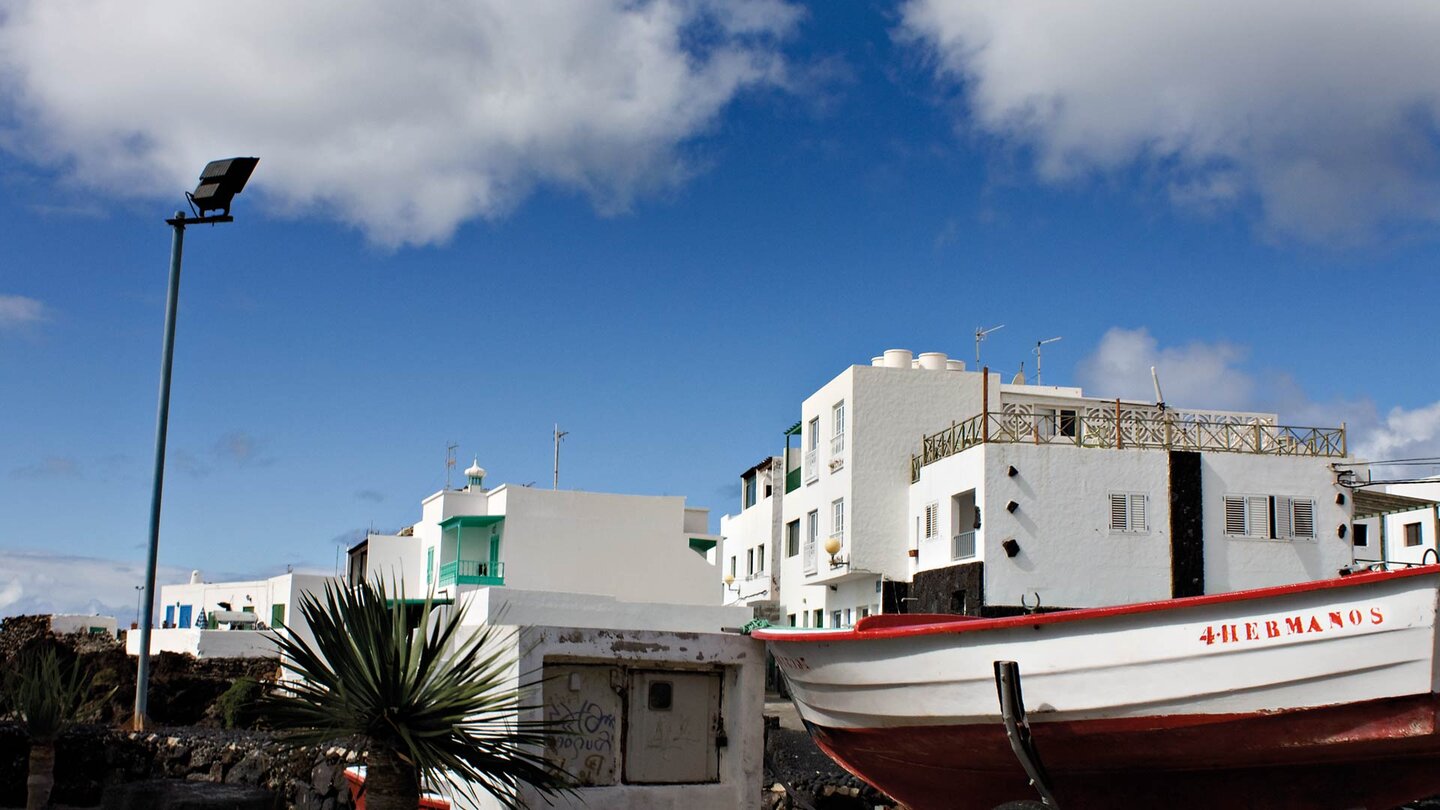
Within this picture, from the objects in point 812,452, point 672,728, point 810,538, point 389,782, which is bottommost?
point 389,782

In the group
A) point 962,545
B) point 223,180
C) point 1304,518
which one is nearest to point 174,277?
point 223,180

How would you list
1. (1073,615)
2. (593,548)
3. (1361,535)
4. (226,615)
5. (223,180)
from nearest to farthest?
(1073,615), (223,180), (593,548), (226,615), (1361,535)

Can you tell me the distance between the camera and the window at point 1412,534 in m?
50.6

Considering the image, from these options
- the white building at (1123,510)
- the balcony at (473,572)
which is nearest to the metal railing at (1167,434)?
the white building at (1123,510)

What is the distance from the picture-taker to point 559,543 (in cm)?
3738

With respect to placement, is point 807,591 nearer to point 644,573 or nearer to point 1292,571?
point 644,573

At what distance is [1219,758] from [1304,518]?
19.5 m

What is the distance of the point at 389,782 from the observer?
8898 millimetres

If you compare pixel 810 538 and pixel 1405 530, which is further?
pixel 1405 530

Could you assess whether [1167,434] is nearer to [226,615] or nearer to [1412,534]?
[1412,534]

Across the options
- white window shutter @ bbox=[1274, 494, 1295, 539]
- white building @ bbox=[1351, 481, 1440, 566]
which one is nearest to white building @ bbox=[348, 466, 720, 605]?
white window shutter @ bbox=[1274, 494, 1295, 539]

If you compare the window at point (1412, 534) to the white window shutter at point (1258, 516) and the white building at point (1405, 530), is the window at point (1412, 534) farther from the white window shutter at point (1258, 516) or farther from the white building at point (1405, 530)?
the white window shutter at point (1258, 516)

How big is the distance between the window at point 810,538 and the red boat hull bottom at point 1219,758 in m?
23.8

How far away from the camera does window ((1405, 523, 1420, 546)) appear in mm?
50594
